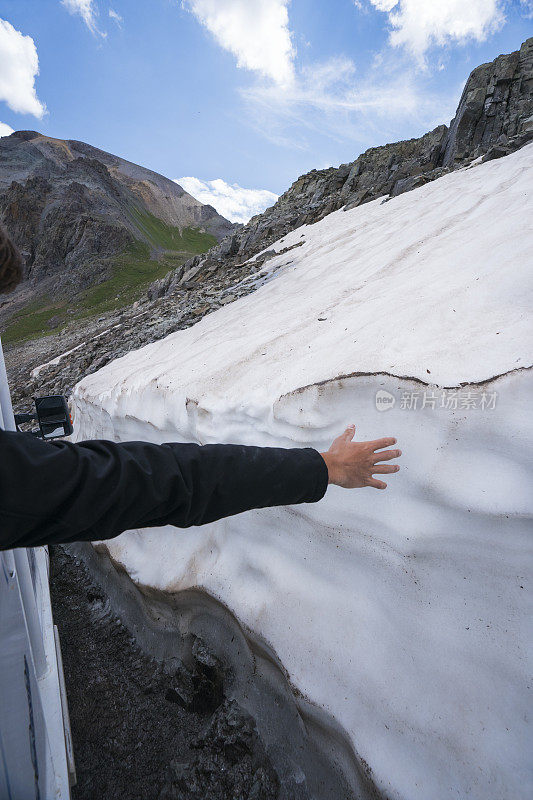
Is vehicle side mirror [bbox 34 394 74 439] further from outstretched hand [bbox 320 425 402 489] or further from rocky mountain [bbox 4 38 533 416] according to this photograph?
rocky mountain [bbox 4 38 533 416]

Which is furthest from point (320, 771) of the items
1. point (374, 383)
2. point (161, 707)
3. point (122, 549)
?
point (122, 549)

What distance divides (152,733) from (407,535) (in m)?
2.38

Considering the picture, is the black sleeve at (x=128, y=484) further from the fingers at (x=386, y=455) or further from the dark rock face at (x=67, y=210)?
the dark rock face at (x=67, y=210)

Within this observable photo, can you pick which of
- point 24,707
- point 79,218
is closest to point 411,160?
point 24,707

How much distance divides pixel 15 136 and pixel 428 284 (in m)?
142

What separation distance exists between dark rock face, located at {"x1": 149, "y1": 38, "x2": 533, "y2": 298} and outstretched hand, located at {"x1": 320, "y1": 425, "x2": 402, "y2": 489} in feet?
42.8

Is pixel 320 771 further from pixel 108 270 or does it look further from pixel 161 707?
pixel 108 270

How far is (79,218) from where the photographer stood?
68.9 m

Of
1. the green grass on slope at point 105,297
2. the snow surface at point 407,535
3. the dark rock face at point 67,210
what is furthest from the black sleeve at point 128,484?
the dark rock face at point 67,210

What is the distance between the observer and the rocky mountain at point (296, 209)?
33.9 ft

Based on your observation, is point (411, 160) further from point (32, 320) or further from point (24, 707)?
Answer: point (32, 320)

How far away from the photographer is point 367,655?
227 cm

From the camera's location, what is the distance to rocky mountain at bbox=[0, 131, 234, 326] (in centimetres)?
6381

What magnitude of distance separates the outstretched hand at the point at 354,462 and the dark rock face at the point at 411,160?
1303 centimetres
